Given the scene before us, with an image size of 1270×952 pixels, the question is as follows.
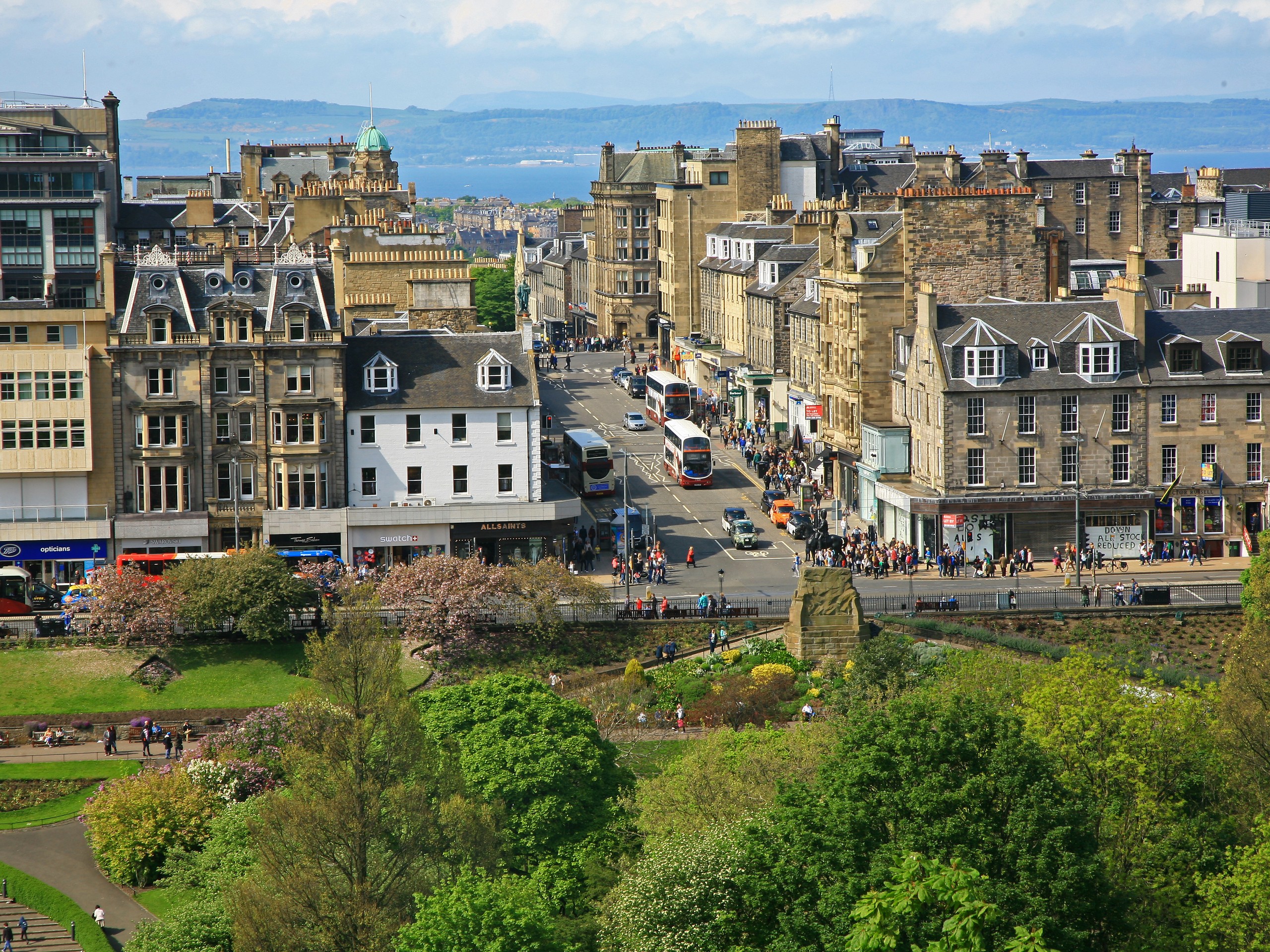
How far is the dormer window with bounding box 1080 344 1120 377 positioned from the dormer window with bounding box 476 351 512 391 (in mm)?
26850

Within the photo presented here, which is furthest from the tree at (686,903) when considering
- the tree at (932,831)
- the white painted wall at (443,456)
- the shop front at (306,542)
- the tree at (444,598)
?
the white painted wall at (443,456)

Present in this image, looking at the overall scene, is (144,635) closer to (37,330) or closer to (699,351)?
(37,330)

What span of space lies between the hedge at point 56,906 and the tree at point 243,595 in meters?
17.4

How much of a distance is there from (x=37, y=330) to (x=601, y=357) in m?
84.3

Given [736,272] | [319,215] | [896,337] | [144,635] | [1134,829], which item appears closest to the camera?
[1134,829]

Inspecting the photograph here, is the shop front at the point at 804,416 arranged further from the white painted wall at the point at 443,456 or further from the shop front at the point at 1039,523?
the white painted wall at the point at 443,456

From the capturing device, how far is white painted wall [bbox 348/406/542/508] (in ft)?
269

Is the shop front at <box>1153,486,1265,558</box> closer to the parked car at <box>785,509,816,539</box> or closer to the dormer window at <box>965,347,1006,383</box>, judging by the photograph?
the dormer window at <box>965,347,1006,383</box>

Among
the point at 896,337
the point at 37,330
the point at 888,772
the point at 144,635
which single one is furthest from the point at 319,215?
the point at 888,772

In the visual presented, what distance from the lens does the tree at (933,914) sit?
33719mm

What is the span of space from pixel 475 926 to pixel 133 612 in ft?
123

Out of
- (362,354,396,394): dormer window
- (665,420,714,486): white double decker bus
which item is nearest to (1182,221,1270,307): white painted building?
(665,420,714,486): white double decker bus

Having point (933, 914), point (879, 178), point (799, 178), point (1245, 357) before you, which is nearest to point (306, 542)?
point (1245, 357)

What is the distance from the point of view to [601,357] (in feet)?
544
